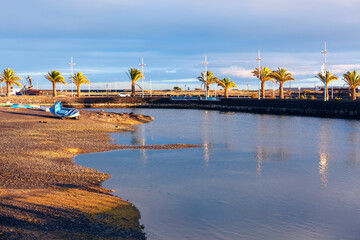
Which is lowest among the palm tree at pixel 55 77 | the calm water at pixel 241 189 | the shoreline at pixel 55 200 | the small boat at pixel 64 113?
the calm water at pixel 241 189

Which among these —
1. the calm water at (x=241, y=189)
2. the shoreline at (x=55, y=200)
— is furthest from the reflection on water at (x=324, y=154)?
the shoreline at (x=55, y=200)

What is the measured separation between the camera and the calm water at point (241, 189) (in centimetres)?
1387

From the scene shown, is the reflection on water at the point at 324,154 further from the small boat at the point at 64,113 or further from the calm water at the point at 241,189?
the small boat at the point at 64,113

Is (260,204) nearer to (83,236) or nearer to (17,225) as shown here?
(83,236)

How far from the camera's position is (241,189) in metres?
19.3

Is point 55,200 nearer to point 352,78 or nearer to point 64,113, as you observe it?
point 64,113

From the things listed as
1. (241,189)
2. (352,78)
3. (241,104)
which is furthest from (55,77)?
(241,189)

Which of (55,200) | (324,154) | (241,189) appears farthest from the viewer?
(324,154)

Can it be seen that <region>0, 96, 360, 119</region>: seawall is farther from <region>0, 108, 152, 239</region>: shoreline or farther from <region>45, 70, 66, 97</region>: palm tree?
<region>0, 108, 152, 239</region>: shoreline

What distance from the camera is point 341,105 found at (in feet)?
242

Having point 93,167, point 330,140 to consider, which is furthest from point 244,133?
point 93,167

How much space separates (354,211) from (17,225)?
12.9m

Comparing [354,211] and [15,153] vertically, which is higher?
[15,153]

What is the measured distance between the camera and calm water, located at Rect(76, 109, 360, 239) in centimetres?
1387
